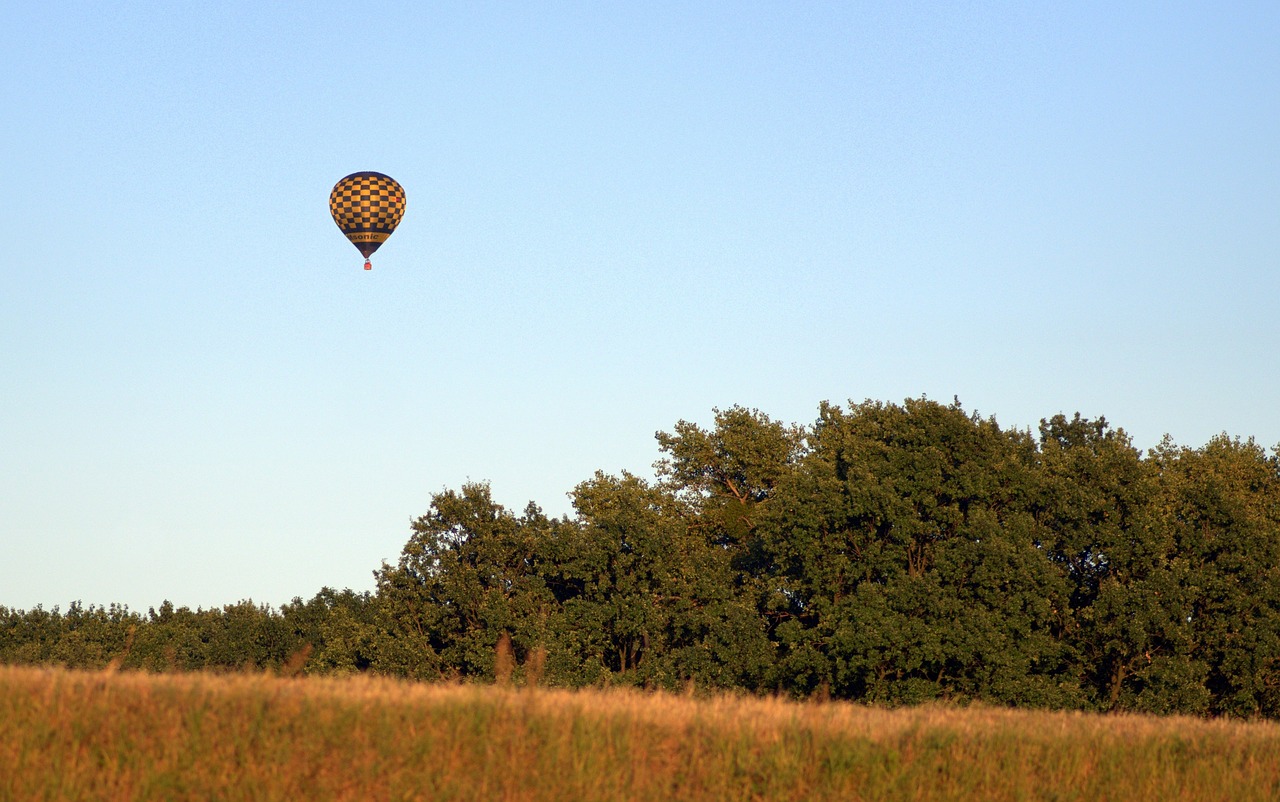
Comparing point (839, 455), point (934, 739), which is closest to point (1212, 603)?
point (839, 455)

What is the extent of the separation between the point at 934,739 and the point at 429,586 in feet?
193

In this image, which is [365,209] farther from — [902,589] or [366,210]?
[902,589]

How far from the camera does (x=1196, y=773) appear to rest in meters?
22.2

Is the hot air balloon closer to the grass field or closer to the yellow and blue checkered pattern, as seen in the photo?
the yellow and blue checkered pattern

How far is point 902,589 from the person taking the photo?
57844 mm

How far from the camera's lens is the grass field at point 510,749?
16969 millimetres

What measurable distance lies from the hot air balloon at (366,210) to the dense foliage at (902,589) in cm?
1681

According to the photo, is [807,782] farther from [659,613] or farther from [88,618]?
[88,618]

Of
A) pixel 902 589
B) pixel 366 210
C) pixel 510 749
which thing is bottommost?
pixel 510 749

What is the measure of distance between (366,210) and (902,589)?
3666cm

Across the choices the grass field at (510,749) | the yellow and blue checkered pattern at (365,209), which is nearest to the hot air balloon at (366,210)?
the yellow and blue checkered pattern at (365,209)

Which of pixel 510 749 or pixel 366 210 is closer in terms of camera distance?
pixel 510 749

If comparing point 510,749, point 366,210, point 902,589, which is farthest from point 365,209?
point 510,749

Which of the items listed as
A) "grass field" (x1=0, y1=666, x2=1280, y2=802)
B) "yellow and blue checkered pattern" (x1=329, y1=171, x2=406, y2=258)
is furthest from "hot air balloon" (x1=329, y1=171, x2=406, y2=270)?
"grass field" (x1=0, y1=666, x2=1280, y2=802)
